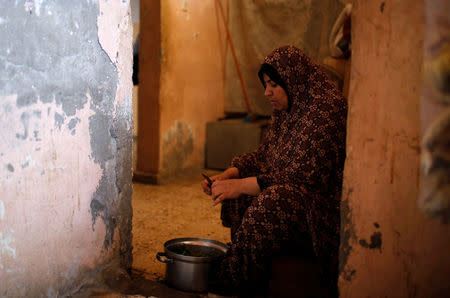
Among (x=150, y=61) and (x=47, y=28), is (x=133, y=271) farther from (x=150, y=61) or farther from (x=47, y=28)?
(x=150, y=61)

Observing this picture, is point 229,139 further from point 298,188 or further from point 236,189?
point 298,188

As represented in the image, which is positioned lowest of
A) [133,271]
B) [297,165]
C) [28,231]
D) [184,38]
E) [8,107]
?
[133,271]

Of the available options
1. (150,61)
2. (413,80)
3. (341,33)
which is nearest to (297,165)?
(413,80)

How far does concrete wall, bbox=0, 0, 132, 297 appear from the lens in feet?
4.63

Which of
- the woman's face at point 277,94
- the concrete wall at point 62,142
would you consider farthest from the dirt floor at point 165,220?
the woman's face at point 277,94

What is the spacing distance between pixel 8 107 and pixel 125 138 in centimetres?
61

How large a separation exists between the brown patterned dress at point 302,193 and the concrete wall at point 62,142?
1.97 ft

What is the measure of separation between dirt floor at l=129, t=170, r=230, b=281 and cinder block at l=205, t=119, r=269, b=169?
0.77 metres

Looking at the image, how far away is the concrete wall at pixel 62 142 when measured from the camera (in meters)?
1.41

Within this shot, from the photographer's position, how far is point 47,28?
1.50 metres

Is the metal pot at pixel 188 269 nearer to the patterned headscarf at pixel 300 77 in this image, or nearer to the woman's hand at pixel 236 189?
the woman's hand at pixel 236 189

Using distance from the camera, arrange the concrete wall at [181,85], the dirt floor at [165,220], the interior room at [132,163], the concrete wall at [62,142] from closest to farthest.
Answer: the interior room at [132,163] → the concrete wall at [62,142] → the dirt floor at [165,220] → the concrete wall at [181,85]

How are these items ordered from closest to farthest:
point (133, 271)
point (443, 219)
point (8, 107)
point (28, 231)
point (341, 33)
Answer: point (443, 219)
point (8, 107)
point (28, 231)
point (133, 271)
point (341, 33)

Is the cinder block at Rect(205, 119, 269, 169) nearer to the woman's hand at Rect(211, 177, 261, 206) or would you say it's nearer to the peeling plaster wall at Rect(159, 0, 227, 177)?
the peeling plaster wall at Rect(159, 0, 227, 177)
